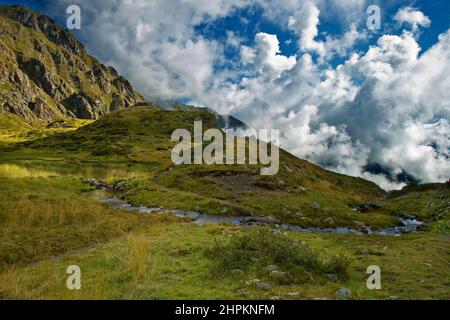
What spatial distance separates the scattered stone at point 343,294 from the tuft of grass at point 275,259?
2.03m

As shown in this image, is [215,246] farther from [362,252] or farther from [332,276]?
[362,252]

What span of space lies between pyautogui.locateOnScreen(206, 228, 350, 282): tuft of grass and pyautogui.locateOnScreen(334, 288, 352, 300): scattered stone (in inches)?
79.8

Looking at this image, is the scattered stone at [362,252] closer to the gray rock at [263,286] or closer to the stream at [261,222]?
the gray rock at [263,286]

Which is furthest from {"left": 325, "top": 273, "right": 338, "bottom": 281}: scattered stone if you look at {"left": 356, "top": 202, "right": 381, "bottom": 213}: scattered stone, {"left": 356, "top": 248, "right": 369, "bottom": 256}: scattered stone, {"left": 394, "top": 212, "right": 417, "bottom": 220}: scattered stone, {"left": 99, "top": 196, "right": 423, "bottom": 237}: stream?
{"left": 394, "top": 212, "right": 417, "bottom": 220}: scattered stone

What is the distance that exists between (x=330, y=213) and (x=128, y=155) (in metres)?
84.9

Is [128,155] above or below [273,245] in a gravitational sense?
above

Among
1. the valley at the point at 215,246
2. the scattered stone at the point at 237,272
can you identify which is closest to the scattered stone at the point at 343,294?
the valley at the point at 215,246

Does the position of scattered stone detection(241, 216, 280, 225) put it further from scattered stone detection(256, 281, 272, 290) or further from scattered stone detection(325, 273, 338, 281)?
scattered stone detection(256, 281, 272, 290)

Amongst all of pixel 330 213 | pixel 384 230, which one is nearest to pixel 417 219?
pixel 384 230

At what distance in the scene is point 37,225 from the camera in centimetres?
2633

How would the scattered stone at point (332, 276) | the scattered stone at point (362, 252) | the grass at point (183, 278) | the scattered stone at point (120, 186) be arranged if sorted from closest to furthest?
the grass at point (183, 278) → the scattered stone at point (332, 276) → the scattered stone at point (362, 252) → the scattered stone at point (120, 186)

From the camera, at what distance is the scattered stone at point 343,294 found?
1335cm

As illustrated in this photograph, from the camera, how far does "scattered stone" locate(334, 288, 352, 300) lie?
13.4 m
